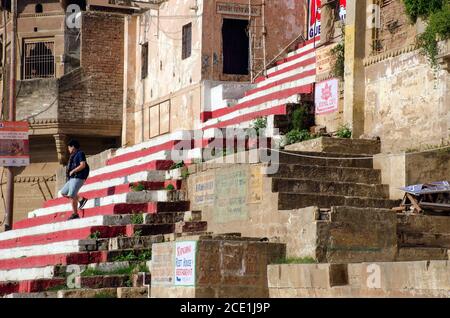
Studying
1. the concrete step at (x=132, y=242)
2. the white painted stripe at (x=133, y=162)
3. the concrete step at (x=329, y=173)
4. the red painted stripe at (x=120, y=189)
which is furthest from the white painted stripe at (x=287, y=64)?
the concrete step at (x=132, y=242)

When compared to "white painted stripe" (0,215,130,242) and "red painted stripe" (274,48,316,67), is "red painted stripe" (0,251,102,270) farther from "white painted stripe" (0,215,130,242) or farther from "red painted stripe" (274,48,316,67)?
"red painted stripe" (274,48,316,67)

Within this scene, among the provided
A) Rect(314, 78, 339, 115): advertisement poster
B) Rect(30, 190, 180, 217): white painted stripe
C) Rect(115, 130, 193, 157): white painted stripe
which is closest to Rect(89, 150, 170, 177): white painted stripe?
Rect(115, 130, 193, 157): white painted stripe

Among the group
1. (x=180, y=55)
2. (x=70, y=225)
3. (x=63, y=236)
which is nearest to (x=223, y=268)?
(x=63, y=236)

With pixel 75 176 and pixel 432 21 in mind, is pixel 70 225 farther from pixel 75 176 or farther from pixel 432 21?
pixel 432 21

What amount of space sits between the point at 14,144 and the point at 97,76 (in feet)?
18.0

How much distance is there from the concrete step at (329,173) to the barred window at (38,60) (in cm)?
1680

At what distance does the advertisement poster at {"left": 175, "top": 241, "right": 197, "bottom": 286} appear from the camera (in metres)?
14.7

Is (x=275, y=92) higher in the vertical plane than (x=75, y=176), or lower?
higher

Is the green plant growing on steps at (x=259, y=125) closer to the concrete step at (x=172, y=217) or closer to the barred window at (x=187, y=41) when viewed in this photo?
the concrete step at (x=172, y=217)

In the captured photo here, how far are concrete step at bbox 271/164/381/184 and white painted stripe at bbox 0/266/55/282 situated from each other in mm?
3777

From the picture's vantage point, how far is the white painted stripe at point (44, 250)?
18372 millimetres

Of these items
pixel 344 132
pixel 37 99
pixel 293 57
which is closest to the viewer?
pixel 344 132

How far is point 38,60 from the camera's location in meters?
33.6

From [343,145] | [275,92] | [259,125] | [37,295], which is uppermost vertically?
[275,92]
